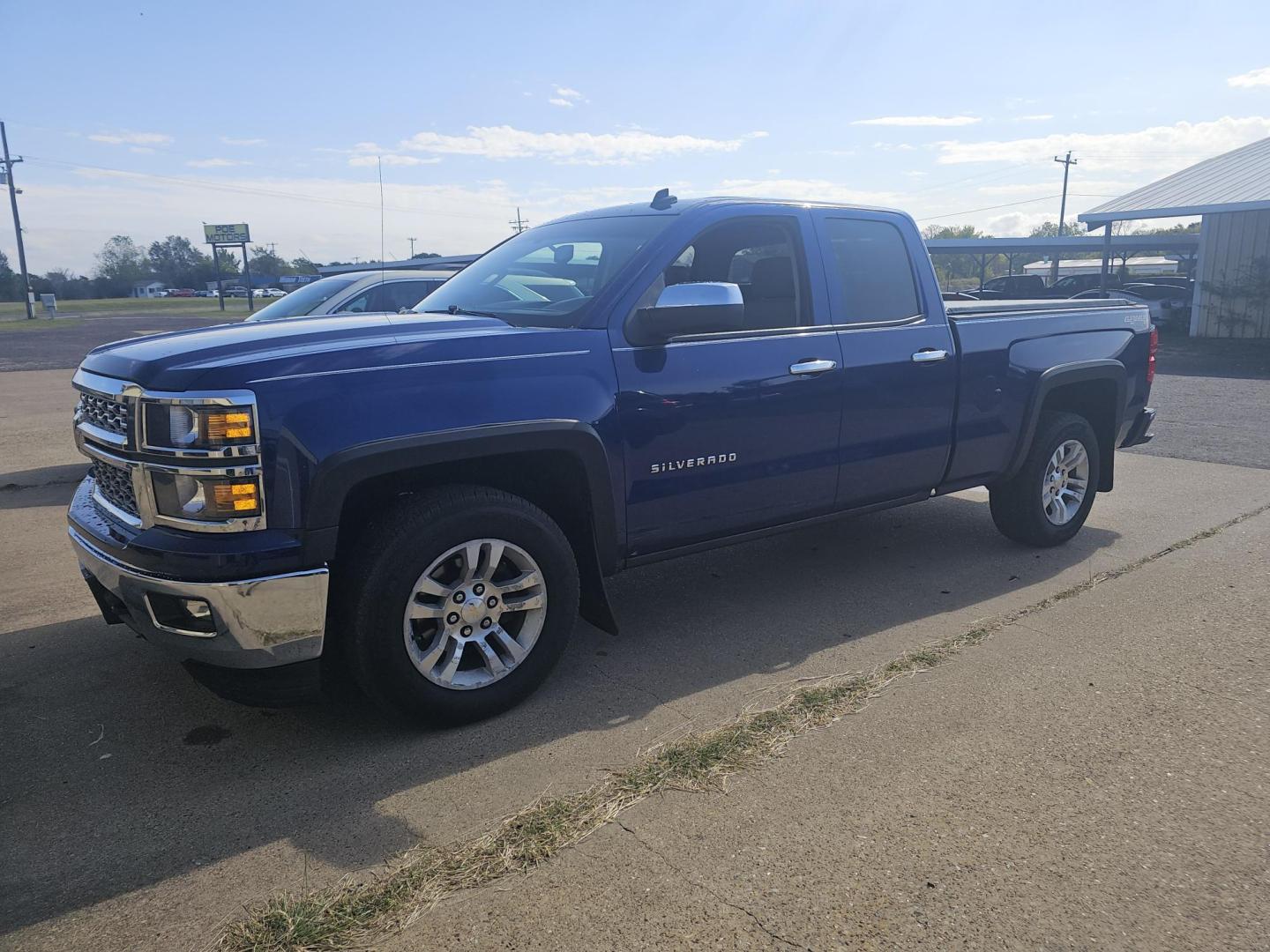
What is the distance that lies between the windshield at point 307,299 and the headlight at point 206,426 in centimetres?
581

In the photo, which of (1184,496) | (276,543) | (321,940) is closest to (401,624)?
(276,543)

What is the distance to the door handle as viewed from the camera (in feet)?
14.2

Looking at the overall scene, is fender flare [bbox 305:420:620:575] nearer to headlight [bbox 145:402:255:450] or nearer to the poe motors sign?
headlight [bbox 145:402:255:450]

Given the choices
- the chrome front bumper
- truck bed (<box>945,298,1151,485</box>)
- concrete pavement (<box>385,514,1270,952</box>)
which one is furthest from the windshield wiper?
truck bed (<box>945,298,1151,485</box>)

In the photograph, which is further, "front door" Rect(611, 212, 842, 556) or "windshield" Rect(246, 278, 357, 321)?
"windshield" Rect(246, 278, 357, 321)

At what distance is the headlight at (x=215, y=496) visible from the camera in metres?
3.00

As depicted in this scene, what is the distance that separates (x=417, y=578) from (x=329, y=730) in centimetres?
74

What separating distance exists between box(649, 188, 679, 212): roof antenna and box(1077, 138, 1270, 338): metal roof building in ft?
70.0

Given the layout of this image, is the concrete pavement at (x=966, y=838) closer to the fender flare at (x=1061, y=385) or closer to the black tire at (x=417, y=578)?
the black tire at (x=417, y=578)

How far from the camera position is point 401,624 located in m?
3.31

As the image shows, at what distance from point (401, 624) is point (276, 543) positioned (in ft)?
1.67

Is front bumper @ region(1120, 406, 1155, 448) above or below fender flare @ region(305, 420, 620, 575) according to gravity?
below

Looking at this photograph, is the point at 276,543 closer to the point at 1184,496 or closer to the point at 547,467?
the point at 547,467

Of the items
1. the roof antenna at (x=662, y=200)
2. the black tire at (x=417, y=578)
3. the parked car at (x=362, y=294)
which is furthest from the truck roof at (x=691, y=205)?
the parked car at (x=362, y=294)
